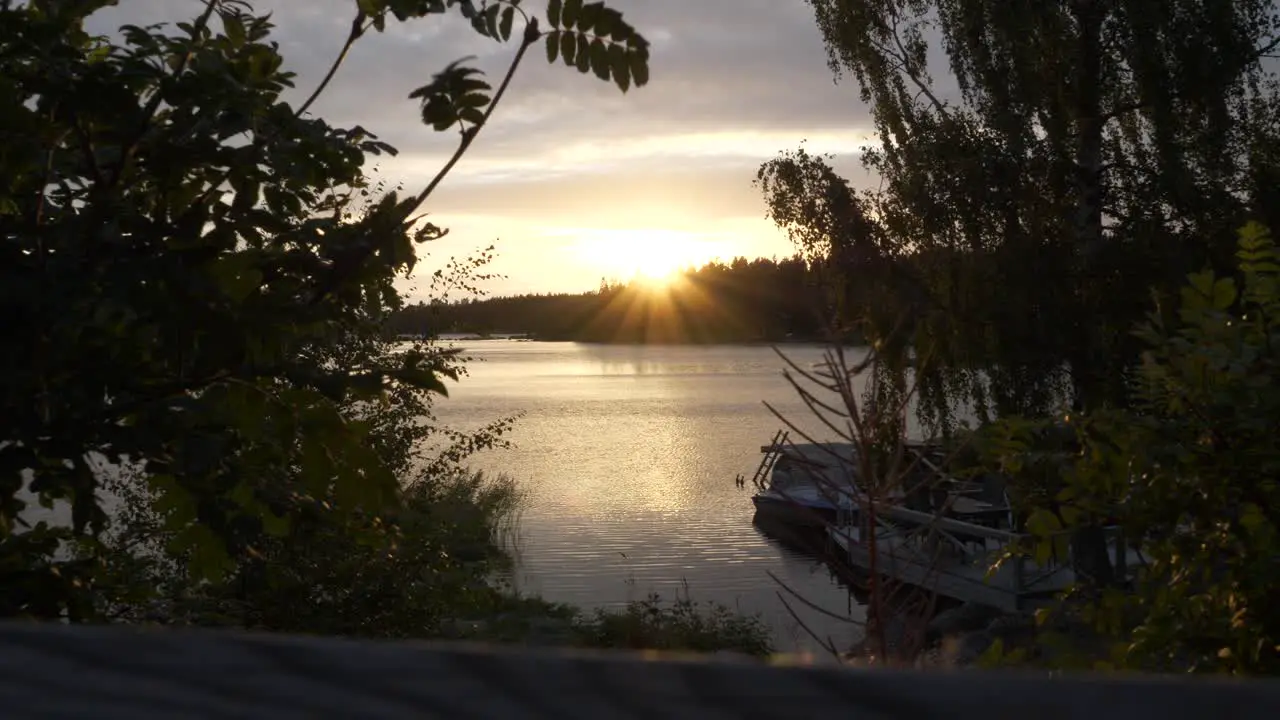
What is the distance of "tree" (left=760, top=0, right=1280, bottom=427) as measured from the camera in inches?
569

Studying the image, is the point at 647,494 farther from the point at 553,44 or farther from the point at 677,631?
the point at 553,44

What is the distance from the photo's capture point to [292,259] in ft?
8.36

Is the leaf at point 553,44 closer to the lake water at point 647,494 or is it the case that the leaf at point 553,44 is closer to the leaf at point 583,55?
the leaf at point 583,55

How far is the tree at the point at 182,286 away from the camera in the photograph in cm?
210

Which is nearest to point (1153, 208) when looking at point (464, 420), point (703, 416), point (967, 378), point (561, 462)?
point (967, 378)

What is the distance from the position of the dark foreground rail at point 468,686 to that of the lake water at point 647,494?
3.53 metres

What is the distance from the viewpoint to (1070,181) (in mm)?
15492

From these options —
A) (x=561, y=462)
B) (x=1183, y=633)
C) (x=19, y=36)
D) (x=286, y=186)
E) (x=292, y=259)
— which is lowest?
(x=561, y=462)

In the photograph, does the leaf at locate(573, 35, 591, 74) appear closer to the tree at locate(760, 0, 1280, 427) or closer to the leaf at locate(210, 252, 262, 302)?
the leaf at locate(210, 252, 262, 302)

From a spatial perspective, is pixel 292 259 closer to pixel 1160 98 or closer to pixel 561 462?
Answer: pixel 1160 98

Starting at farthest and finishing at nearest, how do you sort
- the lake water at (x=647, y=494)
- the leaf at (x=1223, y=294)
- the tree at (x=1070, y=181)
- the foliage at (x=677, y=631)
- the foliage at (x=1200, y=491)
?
the lake water at (x=647, y=494) → the tree at (x=1070, y=181) → the foliage at (x=677, y=631) → the leaf at (x=1223, y=294) → the foliage at (x=1200, y=491)

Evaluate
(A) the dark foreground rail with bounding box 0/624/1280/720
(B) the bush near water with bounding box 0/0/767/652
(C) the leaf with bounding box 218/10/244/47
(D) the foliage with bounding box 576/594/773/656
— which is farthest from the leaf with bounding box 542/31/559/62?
(D) the foliage with bounding box 576/594/773/656

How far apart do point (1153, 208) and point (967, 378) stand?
3.15m

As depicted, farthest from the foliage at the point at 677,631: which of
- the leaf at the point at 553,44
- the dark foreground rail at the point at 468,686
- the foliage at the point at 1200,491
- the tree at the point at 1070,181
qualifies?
the dark foreground rail at the point at 468,686
